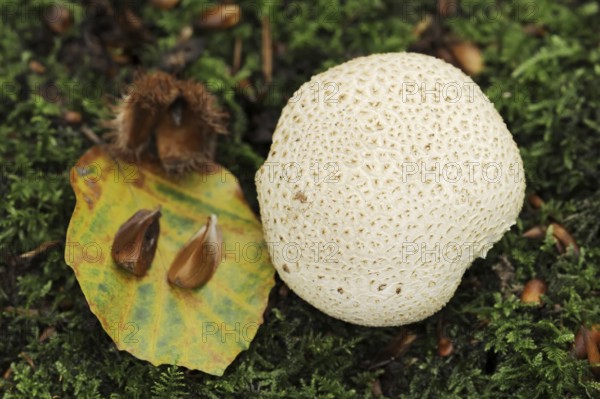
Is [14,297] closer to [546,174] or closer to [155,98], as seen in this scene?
[155,98]

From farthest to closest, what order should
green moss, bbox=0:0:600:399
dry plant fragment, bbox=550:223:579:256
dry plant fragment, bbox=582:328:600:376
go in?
dry plant fragment, bbox=550:223:579:256, green moss, bbox=0:0:600:399, dry plant fragment, bbox=582:328:600:376

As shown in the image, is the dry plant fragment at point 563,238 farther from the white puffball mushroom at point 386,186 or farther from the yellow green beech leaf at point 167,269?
the yellow green beech leaf at point 167,269

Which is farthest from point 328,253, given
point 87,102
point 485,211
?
point 87,102

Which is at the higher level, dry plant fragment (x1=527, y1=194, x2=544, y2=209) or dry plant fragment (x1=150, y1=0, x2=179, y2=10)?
dry plant fragment (x1=150, y1=0, x2=179, y2=10)

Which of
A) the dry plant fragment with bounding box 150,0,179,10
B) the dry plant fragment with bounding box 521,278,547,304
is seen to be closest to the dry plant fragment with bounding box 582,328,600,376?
the dry plant fragment with bounding box 521,278,547,304

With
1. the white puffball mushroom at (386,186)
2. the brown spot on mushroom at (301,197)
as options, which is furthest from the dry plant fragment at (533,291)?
the brown spot on mushroom at (301,197)

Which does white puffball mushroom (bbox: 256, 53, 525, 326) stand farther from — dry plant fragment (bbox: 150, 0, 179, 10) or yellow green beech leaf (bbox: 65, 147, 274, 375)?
dry plant fragment (bbox: 150, 0, 179, 10)

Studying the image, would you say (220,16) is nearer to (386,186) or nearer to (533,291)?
(386,186)
